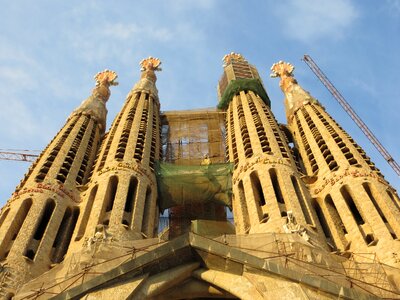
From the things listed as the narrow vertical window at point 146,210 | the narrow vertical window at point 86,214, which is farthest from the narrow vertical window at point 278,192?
the narrow vertical window at point 86,214

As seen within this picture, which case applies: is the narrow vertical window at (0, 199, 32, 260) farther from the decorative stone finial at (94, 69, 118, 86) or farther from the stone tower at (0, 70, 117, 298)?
the decorative stone finial at (94, 69, 118, 86)

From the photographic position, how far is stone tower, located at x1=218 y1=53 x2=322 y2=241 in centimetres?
2598

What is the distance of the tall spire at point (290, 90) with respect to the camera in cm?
3975

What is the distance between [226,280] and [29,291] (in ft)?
20.1

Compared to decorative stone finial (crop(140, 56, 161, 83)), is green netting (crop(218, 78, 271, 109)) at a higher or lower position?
lower

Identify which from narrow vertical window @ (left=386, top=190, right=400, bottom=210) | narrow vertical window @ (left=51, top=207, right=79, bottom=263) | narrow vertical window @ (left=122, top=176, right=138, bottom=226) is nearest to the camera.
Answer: narrow vertical window @ (left=51, top=207, right=79, bottom=263)

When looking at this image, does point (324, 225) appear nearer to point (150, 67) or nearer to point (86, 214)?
point (86, 214)

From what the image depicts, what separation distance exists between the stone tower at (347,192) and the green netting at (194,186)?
459 centimetres

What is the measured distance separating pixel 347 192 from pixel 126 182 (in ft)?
34.5

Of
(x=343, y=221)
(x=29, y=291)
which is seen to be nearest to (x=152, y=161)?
(x=343, y=221)

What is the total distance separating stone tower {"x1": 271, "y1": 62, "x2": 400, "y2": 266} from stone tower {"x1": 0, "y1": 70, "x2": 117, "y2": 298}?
39.0 feet

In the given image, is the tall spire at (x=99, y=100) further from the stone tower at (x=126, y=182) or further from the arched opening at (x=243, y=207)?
the arched opening at (x=243, y=207)

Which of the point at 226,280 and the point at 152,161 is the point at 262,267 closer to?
the point at 226,280

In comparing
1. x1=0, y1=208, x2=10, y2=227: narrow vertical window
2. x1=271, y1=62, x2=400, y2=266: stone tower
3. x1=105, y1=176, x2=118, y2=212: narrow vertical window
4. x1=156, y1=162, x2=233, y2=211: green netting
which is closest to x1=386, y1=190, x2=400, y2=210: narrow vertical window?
x1=271, y1=62, x2=400, y2=266: stone tower
